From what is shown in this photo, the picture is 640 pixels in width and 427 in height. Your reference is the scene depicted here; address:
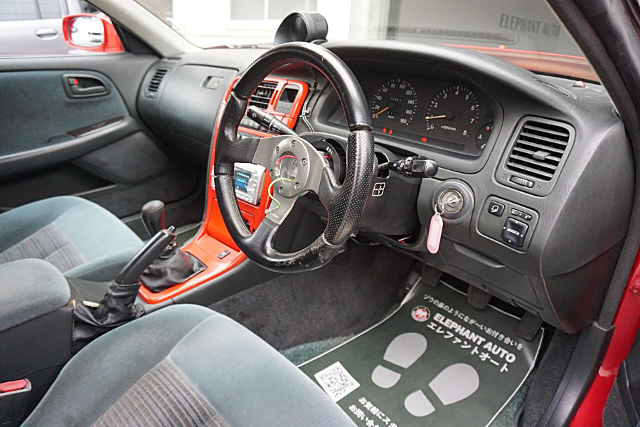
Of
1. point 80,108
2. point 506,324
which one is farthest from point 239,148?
point 80,108

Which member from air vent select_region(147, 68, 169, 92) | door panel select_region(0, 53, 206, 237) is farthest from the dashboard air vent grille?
door panel select_region(0, 53, 206, 237)

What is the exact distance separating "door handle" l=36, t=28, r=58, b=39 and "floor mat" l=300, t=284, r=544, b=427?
2.00 metres

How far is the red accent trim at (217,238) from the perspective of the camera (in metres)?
1.47

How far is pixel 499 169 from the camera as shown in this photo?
105 cm

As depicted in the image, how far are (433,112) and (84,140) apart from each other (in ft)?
5.63

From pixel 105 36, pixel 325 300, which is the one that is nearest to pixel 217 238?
pixel 325 300

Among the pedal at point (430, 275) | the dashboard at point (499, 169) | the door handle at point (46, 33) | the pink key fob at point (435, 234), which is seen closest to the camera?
the dashboard at point (499, 169)

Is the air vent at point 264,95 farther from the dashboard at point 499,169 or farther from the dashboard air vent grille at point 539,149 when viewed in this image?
the dashboard air vent grille at point 539,149

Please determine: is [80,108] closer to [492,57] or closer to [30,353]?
[30,353]

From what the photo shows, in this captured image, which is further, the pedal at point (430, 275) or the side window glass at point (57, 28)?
the side window glass at point (57, 28)

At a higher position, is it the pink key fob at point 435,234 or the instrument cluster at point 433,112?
the instrument cluster at point 433,112

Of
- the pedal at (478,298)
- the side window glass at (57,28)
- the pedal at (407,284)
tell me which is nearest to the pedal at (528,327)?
the pedal at (478,298)

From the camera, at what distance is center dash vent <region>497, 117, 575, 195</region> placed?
0.95 m

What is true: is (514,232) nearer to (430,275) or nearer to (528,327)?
(528,327)
